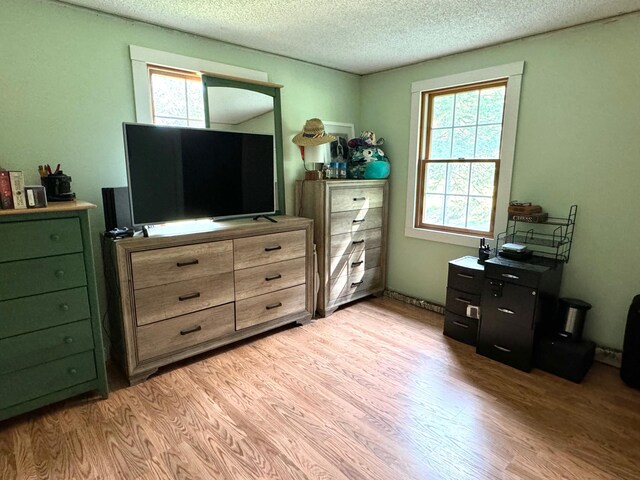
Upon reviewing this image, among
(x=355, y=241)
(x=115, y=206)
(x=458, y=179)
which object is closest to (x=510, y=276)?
(x=458, y=179)

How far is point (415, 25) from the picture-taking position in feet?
8.10

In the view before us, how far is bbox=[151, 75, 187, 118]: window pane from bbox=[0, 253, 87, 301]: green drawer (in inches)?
49.3

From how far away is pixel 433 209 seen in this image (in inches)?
138

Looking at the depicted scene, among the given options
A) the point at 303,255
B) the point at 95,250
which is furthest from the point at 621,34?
the point at 95,250

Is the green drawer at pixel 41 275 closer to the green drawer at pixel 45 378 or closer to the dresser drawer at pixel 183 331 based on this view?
the green drawer at pixel 45 378

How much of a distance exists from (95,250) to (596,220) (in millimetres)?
3463

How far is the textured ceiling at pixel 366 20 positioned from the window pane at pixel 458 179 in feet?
3.16

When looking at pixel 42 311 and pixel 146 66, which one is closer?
pixel 42 311

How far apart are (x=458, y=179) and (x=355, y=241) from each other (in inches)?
43.5

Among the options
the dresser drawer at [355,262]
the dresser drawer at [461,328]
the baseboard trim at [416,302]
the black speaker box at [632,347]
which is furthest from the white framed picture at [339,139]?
the black speaker box at [632,347]

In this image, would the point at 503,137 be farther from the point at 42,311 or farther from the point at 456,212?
the point at 42,311

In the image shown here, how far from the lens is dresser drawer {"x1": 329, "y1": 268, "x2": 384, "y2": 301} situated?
3385 millimetres

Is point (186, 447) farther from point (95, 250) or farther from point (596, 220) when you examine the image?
point (596, 220)

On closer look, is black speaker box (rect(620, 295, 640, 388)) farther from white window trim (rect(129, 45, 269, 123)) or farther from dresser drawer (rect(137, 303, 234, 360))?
white window trim (rect(129, 45, 269, 123))
